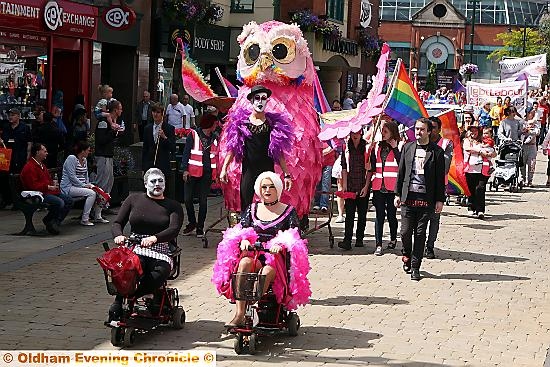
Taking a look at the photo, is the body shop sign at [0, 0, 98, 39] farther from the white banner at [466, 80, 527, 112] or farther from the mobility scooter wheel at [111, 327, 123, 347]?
the white banner at [466, 80, 527, 112]

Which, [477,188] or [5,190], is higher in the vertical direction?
[477,188]

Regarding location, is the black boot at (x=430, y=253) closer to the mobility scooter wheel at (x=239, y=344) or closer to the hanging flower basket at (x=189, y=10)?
the mobility scooter wheel at (x=239, y=344)

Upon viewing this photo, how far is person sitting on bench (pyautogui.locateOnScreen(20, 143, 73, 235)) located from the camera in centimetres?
1370

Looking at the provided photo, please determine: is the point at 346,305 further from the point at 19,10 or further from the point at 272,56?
the point at 19,10

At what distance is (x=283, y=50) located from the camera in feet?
40.3

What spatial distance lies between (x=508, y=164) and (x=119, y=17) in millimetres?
9326

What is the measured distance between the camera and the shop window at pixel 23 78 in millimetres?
17625

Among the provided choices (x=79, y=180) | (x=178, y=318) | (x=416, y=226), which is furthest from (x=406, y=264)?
(x=79, y=180)

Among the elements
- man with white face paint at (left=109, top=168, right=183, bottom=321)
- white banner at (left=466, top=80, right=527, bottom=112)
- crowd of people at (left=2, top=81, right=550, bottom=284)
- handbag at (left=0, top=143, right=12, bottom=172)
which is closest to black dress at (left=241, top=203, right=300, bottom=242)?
man with white face paint at (left=109, top=168, right=183, bottom=321)

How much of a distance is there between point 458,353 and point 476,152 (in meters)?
9.83

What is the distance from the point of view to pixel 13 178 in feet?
45.8

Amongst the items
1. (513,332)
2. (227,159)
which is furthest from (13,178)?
(513,332)

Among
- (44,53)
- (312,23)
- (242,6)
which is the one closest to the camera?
(44,53)

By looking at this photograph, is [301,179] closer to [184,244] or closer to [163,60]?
[184,244]
